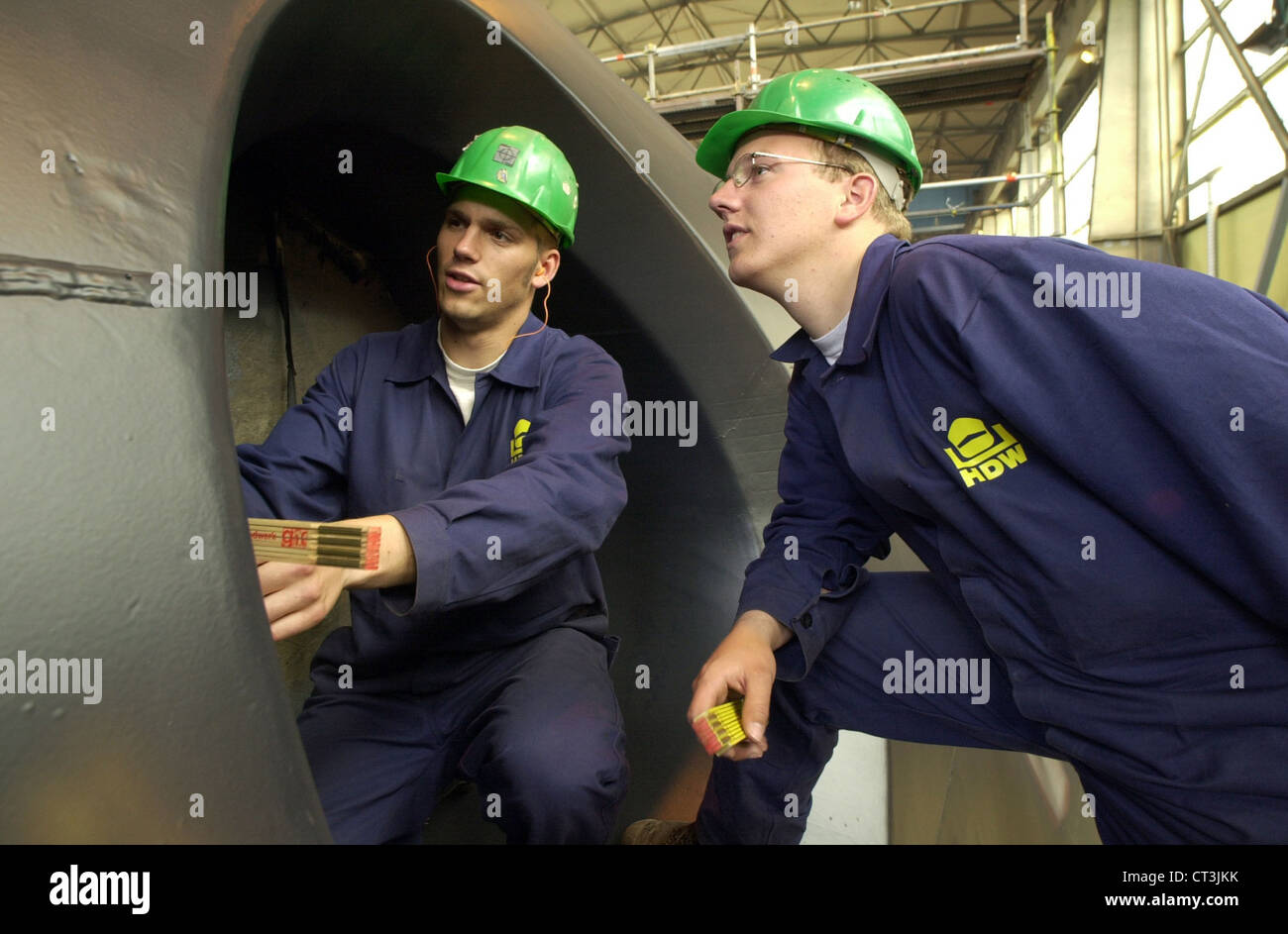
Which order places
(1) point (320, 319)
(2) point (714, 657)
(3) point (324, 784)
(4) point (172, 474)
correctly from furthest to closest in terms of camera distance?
(1) point (320, 319), (3) point (324, 784), (2) point (714, 657), (4) point (172, 474)

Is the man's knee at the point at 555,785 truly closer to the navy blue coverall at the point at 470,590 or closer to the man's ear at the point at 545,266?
the navy blue coverall at the point at 470,590

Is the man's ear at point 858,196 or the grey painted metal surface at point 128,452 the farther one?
the man's ear at point 858,196

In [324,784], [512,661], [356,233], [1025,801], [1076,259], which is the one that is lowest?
[1025,801]

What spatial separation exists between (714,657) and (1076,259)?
568 millimetres

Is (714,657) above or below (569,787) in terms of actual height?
above

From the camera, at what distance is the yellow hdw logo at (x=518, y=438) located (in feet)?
4.21

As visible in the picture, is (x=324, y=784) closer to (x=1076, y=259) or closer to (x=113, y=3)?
(x=113, y=3)

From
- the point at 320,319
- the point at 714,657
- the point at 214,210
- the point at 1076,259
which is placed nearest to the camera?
the point at 214,210

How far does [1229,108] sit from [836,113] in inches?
170

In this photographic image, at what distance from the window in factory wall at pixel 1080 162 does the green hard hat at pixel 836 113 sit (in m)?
5.89

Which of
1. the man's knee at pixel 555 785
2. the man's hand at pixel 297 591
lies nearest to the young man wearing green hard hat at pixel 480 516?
the man's knee at pixel 555 785

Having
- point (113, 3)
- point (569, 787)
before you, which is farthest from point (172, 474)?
point (569, 787)

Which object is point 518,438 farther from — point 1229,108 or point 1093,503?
point 1229,108
